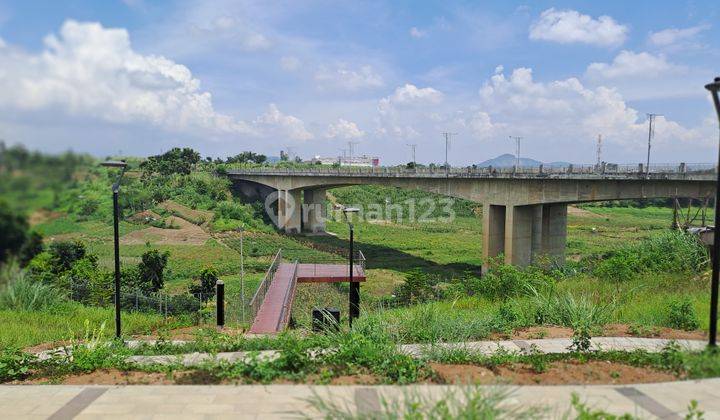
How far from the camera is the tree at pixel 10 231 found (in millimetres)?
3818

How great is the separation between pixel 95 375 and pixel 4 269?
4.38m

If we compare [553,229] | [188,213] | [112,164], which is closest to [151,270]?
[112,164]

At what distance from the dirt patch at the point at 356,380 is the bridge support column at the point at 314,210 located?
44.8 m

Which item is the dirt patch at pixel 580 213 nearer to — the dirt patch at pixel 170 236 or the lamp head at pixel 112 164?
the dirt patch at pixel 170 236

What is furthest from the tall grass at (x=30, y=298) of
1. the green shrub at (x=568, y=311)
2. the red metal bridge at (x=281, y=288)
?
the green shrub at (x=568, y=311)

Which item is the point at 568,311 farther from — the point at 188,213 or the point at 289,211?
the point at 188,213

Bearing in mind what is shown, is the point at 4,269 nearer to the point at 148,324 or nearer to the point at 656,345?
the point at 656,345

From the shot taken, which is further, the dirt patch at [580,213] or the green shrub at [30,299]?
the dirt patch at [580,213]

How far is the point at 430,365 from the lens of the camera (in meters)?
7.79

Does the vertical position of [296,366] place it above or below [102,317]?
above

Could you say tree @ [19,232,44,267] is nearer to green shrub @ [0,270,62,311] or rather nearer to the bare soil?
the bare soil

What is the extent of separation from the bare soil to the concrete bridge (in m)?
16.1

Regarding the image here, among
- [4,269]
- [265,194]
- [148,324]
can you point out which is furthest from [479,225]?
[4,269]

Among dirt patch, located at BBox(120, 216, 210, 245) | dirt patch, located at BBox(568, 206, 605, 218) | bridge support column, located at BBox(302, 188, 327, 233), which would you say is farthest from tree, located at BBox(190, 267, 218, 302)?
dirt patch, located at BBox(568, 206, 605, 218)
